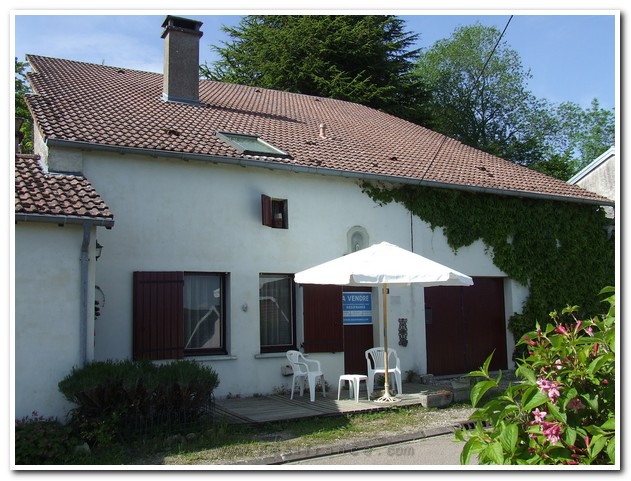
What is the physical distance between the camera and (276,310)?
37.4ft

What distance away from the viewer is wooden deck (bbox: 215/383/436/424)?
8.62 m

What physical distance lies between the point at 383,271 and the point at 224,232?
3.07 meters

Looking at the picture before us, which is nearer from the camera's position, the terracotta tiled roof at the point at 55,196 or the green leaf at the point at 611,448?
the green leaf at the point at 611,448

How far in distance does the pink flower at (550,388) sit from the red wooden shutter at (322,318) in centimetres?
807

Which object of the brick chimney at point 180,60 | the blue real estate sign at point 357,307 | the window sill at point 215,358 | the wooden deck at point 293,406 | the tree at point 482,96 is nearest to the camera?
the wooden deck at point 293,406

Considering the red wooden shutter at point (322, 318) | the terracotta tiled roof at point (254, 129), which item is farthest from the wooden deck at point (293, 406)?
the terracotta tiled roof at point (254, 129)

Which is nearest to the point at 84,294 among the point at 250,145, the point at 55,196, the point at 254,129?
the point at 55,196

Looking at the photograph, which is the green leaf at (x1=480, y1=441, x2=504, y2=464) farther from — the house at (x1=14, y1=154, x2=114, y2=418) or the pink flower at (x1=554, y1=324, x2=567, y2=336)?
the house at (x1=14, y1=154, x2=114, y2=418)

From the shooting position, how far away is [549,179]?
50.7 ft

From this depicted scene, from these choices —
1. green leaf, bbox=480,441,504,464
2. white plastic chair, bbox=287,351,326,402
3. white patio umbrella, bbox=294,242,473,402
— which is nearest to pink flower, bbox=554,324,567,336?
green leaf, bbox=480,441,504,464

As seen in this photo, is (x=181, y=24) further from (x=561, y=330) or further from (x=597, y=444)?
(x=597, y=444)

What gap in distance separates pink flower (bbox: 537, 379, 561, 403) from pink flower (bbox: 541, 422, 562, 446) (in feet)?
0.44

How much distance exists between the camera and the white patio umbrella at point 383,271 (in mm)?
8953

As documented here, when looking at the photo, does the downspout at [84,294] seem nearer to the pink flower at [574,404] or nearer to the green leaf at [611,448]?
the pink flower at [574,404]
